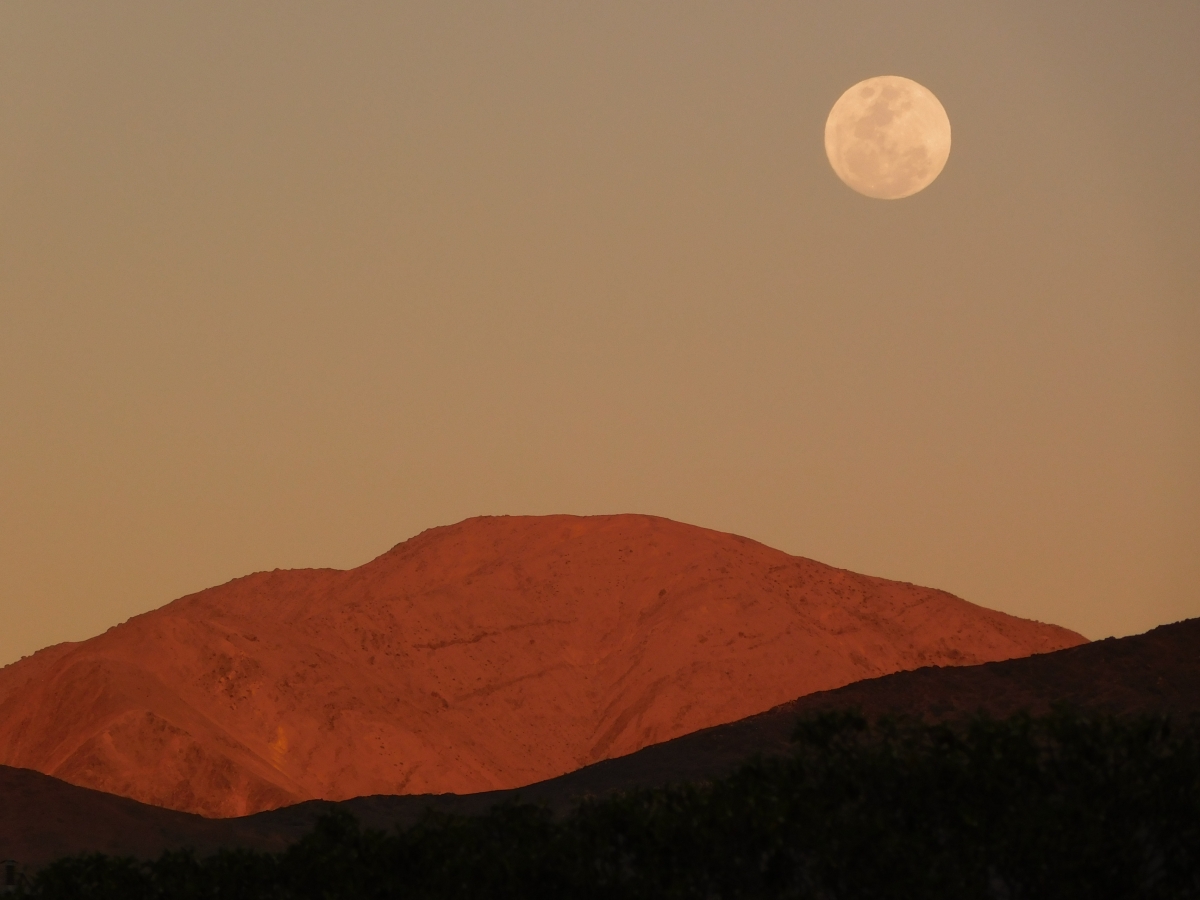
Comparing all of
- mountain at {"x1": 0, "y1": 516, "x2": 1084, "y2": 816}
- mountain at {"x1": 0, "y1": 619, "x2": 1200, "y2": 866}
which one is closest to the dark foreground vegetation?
mountain at {"x1": 0, "y1": 619, "x2": 1200, "y2": 866}

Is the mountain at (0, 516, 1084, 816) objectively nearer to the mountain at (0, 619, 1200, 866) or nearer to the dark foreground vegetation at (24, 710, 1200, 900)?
the mountain at (0, 619, 1200, 866)

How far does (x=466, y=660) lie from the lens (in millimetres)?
127812

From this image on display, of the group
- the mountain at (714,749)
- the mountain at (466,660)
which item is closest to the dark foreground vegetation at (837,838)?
the mountain at (714,749)

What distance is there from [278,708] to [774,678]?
3844cm

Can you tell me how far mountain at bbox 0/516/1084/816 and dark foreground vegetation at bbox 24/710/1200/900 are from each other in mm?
69450

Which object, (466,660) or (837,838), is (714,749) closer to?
(837,838)

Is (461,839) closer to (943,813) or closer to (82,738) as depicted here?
(943,813)

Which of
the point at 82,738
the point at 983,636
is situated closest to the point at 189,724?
the point at 82,738

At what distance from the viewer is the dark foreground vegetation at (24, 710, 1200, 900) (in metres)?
21.3

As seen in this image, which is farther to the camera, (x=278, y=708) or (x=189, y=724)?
(x=278, y=708)

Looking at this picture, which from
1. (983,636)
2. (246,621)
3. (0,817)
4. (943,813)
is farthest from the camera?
(983,636)

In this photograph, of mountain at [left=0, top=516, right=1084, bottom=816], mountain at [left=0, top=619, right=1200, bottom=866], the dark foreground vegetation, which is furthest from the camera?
mountain at [left=0, top=516, right=1084, bottom=816]

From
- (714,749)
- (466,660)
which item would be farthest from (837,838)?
(466,660)

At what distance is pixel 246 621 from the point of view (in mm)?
120250
